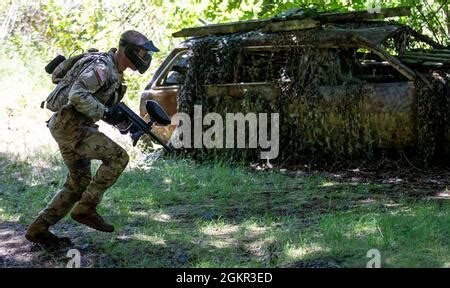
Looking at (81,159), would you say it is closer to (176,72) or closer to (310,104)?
(310,104)

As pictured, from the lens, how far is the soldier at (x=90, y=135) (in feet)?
15.3

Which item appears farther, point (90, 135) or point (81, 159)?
point (81, 159)

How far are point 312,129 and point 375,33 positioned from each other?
1.37 meters

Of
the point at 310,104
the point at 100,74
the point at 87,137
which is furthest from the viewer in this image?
the point at 310,104

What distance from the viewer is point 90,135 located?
4.85 meters

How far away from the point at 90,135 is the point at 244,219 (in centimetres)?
171

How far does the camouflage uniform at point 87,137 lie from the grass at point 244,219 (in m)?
0.47

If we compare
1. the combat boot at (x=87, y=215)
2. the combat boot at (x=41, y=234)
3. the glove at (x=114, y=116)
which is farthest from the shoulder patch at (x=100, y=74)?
the combat boot at (x=41, y=234)

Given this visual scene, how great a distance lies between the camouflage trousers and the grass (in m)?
0.43

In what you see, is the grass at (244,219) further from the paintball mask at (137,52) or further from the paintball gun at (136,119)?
the paintball mask at (137,52)

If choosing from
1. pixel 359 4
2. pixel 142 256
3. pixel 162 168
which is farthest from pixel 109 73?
pixel 359 4

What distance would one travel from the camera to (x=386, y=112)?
754cm

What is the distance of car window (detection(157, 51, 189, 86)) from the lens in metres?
9.19
